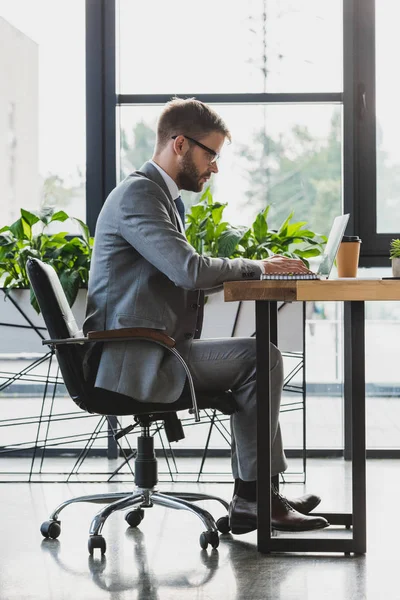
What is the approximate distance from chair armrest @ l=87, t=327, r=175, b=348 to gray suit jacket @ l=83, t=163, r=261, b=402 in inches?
2.4

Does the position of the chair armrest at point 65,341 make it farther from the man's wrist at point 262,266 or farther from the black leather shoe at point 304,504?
the black leather shoe at point 304,504

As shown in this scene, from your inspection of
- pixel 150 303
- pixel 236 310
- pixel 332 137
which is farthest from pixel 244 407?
pixel 332 137

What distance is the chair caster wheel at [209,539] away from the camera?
8.50ft

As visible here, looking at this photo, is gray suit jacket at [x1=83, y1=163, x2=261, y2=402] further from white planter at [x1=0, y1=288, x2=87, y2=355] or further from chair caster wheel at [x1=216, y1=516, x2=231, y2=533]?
white planter at [x1=0, y1=288, x2=87, y2=355]

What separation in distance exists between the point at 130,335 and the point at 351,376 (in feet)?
2.12

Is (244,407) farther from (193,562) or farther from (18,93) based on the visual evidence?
(18,93)

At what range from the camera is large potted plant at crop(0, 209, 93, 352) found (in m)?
3.75

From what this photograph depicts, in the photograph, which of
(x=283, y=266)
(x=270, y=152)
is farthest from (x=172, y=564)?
(x=270, y=152)

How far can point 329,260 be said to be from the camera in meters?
2.69

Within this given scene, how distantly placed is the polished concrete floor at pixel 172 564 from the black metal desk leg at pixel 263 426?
0.37 feet

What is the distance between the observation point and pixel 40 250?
151 inches

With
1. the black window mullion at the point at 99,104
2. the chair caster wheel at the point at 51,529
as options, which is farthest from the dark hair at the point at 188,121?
the black window mullion at the point at 99,104

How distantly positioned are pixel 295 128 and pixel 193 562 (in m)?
2.47

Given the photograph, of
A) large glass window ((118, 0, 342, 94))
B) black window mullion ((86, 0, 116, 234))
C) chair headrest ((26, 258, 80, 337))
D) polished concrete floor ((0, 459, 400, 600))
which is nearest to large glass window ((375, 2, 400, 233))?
large glass window ((118, 0, 342, 94))
